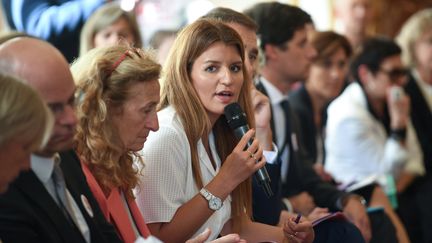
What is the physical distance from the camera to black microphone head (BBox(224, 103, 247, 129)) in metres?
2.65

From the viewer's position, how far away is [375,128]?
464 cm

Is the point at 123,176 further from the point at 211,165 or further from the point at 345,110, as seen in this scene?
the point at 345,110

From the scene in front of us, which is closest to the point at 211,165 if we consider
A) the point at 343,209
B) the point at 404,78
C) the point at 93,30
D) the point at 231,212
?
the point at 231,212

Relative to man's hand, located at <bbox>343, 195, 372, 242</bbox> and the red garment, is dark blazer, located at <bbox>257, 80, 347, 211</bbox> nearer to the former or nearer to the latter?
man's hand, located at <bbox>343, 195, 372, 242</bbox>

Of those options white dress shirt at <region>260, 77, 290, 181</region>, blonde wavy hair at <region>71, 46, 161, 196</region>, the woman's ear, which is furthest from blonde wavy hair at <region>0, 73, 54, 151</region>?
the woman's ear

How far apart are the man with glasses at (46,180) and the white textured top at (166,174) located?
20.3 inches

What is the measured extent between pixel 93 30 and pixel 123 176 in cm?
168

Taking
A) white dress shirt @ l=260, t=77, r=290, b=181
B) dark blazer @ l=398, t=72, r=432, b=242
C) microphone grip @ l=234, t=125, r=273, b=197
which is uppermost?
microphone grip @ l=234, t=125, r=273, b=197

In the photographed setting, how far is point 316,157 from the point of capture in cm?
468

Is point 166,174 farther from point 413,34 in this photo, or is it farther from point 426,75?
point 413,34

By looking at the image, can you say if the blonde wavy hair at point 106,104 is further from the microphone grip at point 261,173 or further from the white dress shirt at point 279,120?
the white dress shirt at point 279,120

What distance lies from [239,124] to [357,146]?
201 centimetres

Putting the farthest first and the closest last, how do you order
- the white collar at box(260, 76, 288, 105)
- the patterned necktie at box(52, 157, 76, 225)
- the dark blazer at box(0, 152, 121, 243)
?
the white collar at box(260, 76, 288, 105)
the patterned necktie at box(52, 157, 76, 225)
the dark blazer at box(0, 152, 121, 243)

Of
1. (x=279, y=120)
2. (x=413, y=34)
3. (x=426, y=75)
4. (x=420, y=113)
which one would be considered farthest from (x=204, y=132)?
(x=413, y=34)
